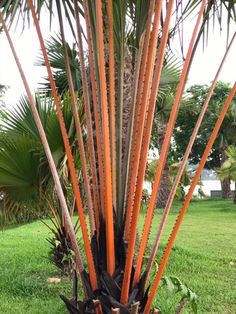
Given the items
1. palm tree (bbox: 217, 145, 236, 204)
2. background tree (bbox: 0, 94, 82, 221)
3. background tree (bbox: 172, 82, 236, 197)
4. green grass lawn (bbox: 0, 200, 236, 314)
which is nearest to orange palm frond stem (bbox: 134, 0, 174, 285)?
green grass lawn (bbox: 0, 200, 236, 314)

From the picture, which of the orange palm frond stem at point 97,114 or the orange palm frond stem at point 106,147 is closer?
the orange palm frond stem at point 106,147

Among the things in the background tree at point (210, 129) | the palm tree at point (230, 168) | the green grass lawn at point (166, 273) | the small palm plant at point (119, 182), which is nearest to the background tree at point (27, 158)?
the green grass lawn at point (166, 273)

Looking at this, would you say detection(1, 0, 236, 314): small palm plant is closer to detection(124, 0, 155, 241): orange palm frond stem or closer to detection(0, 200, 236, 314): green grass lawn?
detection(124, 0, 155, 241): orange palm frond stem

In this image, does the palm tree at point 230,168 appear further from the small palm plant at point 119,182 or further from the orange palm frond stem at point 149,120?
the orange palm frond stem at point 149,120

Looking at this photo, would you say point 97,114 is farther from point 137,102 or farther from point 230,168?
point 230,168

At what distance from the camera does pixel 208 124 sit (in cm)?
2469

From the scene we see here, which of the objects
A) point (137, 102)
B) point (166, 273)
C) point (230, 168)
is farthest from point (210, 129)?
point (137, 102)

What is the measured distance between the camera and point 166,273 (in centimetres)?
571

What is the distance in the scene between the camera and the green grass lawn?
426 centimetres

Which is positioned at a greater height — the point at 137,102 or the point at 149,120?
the point at 137,102

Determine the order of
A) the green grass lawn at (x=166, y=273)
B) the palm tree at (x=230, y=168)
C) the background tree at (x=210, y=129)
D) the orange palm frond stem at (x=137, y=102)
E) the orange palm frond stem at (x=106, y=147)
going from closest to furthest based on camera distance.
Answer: the orange palm frond stem at (x=106, y=147), the orange palm frond stem at (x=137, y=102), the green grass lawn at (x=166, y=273), the palm tree at (x=230, y=168), the background tree at (x=210, y=129)

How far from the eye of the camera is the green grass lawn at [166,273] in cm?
426

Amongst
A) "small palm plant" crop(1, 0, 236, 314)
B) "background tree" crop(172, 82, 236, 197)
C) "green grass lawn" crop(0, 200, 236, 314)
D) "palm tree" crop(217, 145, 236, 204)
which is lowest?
"green grass lawn" crop(0, 200, 236, 314)

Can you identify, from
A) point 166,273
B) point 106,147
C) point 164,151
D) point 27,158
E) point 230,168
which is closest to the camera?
point 106,147
